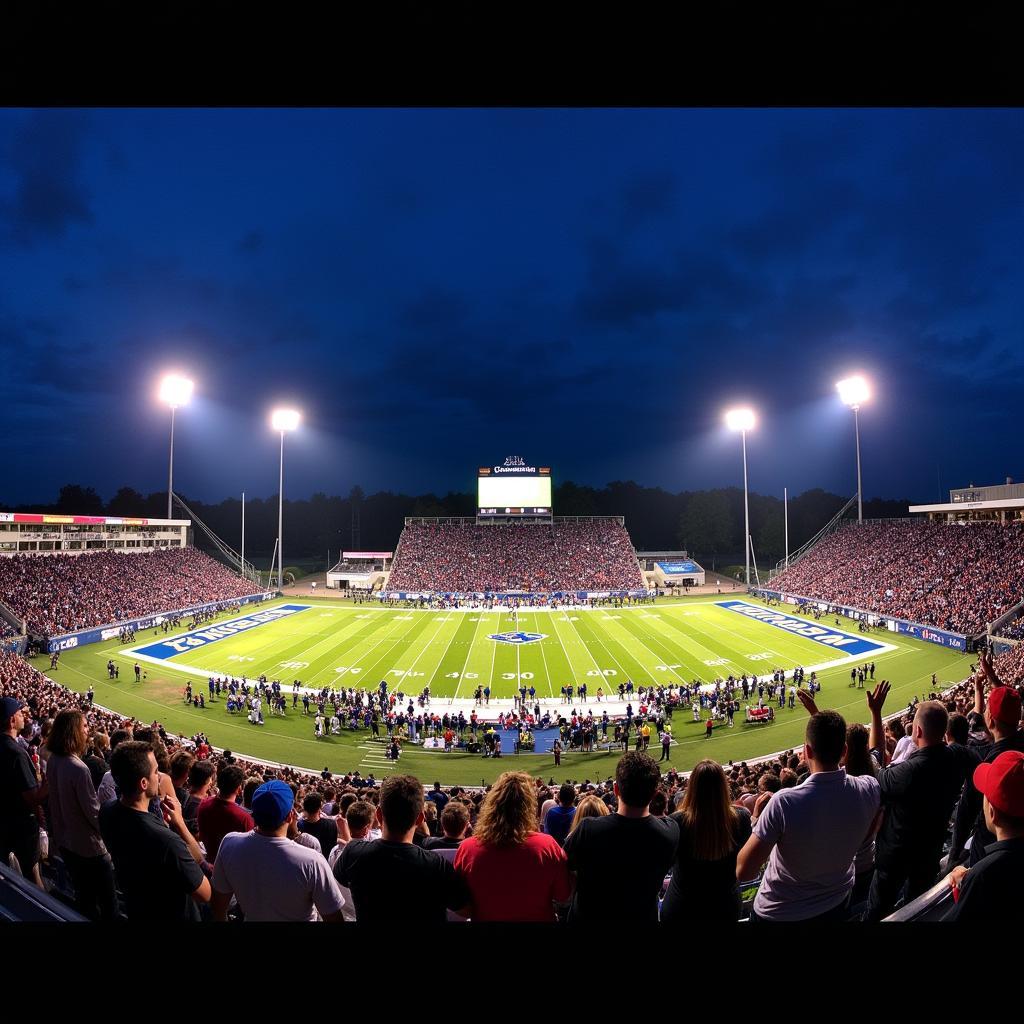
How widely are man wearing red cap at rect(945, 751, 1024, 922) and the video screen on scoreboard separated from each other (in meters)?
69.1

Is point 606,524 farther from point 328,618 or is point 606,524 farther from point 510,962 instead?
point 510,962

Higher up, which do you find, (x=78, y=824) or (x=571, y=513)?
(x=571, y=513)

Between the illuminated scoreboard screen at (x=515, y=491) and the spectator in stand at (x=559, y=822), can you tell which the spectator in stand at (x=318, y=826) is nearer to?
the spectator in stand at (x=559, y=822)

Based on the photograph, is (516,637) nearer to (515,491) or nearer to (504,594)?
(504,594)

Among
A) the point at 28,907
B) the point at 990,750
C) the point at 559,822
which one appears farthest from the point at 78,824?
the point at 990,750

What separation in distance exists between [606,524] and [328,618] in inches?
1550

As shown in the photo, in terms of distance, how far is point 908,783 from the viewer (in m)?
3.87

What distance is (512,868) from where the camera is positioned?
3039 millimetres

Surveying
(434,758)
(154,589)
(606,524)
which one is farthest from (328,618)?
(606,524)

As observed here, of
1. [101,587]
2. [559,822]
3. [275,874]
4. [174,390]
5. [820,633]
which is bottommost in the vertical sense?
[820,633]

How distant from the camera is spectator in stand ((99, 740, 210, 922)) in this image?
130 inches

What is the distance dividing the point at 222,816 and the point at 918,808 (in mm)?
5006

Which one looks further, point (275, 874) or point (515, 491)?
point (515, 491)
